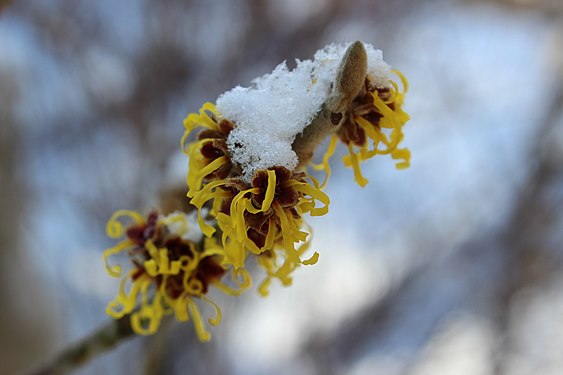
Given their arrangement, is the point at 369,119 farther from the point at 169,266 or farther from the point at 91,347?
the point at 91,347

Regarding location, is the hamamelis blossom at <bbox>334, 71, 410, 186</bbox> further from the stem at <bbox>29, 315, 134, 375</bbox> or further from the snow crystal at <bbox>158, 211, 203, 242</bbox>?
the stem at <bbox>29, 315, 134, 375</bbox>

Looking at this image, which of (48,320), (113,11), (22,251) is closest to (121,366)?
(48,320)

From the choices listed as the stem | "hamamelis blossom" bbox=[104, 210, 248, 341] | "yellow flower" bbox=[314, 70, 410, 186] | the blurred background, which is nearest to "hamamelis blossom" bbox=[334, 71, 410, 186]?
"yellow flower" bbox=[314, 70, 410, 186]

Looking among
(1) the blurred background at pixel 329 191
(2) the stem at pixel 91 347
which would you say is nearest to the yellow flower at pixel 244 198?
(2) the stem at pixel 91 347

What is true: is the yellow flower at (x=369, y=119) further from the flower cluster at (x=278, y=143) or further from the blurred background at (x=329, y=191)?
the blurred background at (x=329, y=191)

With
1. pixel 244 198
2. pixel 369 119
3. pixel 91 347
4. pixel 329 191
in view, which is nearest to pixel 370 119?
pixel 369 119
